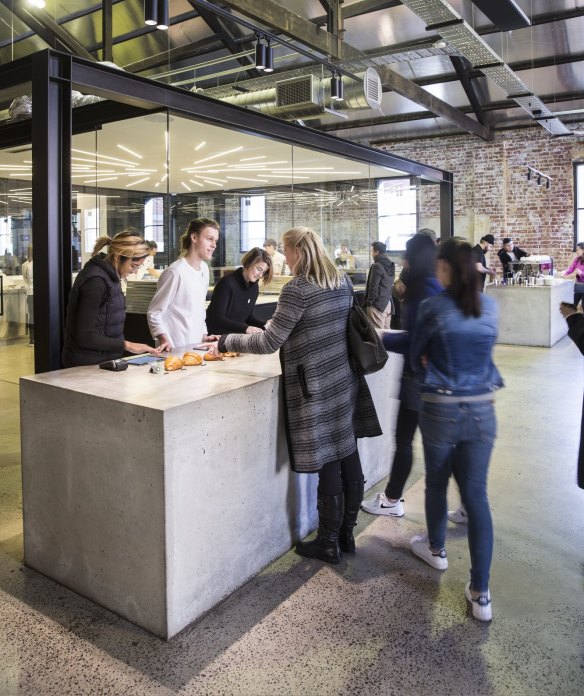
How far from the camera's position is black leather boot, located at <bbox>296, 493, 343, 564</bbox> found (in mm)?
2639

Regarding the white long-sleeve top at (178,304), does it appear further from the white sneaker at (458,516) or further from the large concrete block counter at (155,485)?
the white sneaker at (458,516)

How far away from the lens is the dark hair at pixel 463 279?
214cm

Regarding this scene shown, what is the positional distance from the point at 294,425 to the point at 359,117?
1143 cm

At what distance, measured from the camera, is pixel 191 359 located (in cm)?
285

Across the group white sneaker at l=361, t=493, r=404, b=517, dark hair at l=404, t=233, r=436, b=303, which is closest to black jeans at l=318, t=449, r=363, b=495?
white sneaker at l=361, t=493, r=404, b=517

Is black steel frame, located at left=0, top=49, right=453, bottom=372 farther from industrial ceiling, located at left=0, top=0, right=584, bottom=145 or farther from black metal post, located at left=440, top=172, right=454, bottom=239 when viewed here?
black metal post, located at left=440, top=172, right=454, bottom=239

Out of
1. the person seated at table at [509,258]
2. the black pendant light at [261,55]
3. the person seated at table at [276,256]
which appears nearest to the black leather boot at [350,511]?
the person seated at table at [276,256]

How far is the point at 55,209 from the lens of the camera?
3.17 m

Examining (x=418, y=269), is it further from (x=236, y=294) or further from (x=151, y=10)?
(x=151, y=10)

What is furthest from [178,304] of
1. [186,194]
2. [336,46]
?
[336,46]

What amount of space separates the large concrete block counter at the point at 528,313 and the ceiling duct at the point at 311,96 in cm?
343

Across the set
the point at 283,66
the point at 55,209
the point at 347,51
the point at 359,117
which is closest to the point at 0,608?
the point at 55,209

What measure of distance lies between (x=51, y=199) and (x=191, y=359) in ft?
3.71

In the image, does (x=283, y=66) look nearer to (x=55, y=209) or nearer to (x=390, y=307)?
(x=390, y=307)
